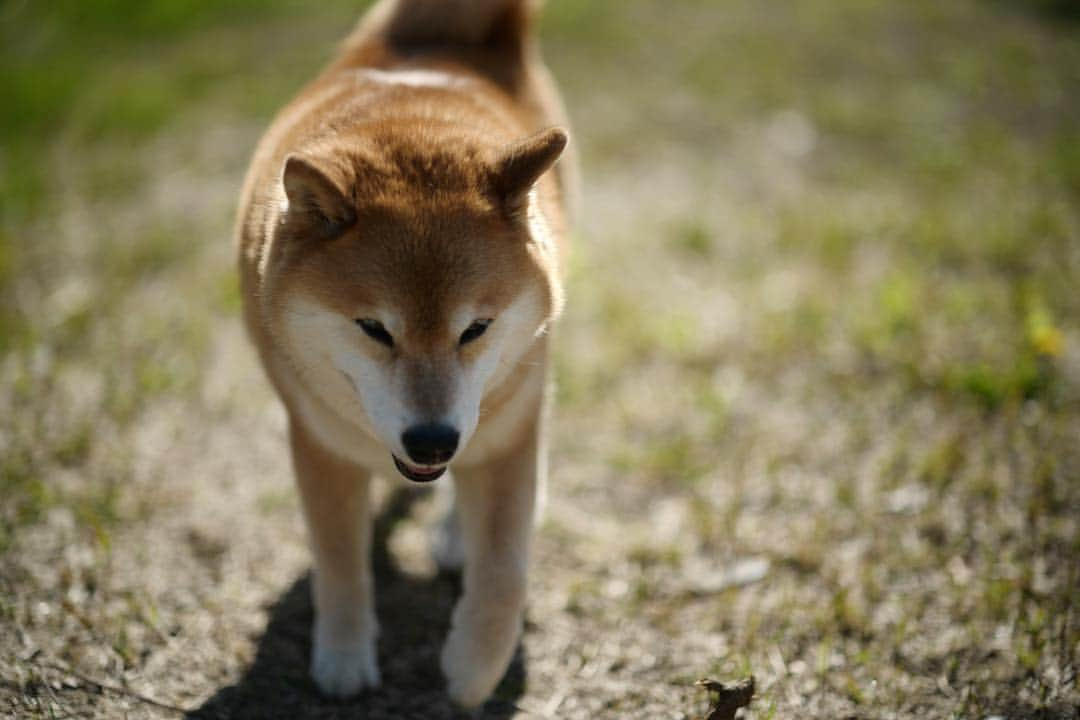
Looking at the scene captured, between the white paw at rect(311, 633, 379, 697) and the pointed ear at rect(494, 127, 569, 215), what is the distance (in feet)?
4.04

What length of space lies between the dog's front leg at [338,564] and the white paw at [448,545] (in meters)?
0.44

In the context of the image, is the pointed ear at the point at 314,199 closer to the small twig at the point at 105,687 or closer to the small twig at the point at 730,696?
the small twig at the point at 105,687

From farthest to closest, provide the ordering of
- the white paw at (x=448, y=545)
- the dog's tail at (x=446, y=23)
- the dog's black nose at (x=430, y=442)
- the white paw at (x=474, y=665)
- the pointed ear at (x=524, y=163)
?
the dog's tail at (x=446, y=23)
the white paw at (x=448, y=545)
the white paw at (x=474, y=665)
the pointed ear at (x=524, y=163)
the dog's black nose at (x=430, y=442)

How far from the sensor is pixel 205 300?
14.4ft

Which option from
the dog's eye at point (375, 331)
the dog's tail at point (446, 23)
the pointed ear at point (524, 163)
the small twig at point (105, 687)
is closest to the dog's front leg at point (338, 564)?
the small twig at point (105, 687)

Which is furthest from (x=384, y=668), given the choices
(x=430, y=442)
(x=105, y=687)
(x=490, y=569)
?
(x=430, y=442)

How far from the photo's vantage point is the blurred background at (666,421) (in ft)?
8.40

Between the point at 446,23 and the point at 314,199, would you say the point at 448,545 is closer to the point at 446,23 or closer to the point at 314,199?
the point at 314,199

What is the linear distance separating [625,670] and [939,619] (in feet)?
2.97

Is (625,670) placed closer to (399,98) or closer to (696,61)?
(399,98)

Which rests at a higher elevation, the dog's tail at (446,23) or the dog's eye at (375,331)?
the dog's tail at (446,23)

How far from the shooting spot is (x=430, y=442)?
2.04 m

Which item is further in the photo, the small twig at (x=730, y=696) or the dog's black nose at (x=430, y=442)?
the small twig at (x=730, y=696)

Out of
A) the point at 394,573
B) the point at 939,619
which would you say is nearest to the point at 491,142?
the point at 394,573
